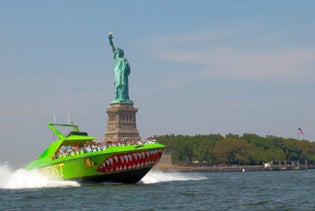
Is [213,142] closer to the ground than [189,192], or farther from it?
farther from it

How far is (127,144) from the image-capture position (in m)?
54.8

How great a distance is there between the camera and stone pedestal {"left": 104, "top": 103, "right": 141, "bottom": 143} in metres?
161

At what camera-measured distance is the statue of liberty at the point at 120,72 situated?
155 meters

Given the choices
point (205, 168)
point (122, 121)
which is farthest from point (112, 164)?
point (205, 168)

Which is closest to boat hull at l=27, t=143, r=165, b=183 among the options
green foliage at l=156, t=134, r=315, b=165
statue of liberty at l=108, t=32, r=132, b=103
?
statue of liberty at l=108, t=32, r=132, b=103

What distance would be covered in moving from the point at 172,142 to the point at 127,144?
140 metres

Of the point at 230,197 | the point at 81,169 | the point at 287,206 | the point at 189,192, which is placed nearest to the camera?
the point at 287,206

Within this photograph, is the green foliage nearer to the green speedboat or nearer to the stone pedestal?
the stone pedestal

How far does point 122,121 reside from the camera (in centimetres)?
16262

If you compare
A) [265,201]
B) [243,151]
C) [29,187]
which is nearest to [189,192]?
[265,201]

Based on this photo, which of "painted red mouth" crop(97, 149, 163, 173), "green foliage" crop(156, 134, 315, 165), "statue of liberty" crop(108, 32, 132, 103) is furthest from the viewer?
"green foliage" crop(156, 134, 315, 165)

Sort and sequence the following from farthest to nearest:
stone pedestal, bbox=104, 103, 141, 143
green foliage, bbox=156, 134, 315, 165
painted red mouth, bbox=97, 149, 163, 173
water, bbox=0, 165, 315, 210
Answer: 1. green foliage, bbox=156, 134, 315, 165
2. stone pedestal, bbox=104, 103, 141, 143
3. painted red mouth, bbox=97, 149, 163, 173
4. water, bbox=0, 165, 315, 210

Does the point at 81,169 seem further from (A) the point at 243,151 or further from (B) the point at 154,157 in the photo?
(A) the point at 243,151

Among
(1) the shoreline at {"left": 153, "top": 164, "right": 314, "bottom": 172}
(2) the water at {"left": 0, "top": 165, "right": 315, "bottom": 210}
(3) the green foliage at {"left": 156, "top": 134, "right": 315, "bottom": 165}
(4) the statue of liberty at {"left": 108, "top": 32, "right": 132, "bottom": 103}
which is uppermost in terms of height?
(4) the statue of liberty at {"left": 108, "top": 32, "right": 132, "bottom": 103}
